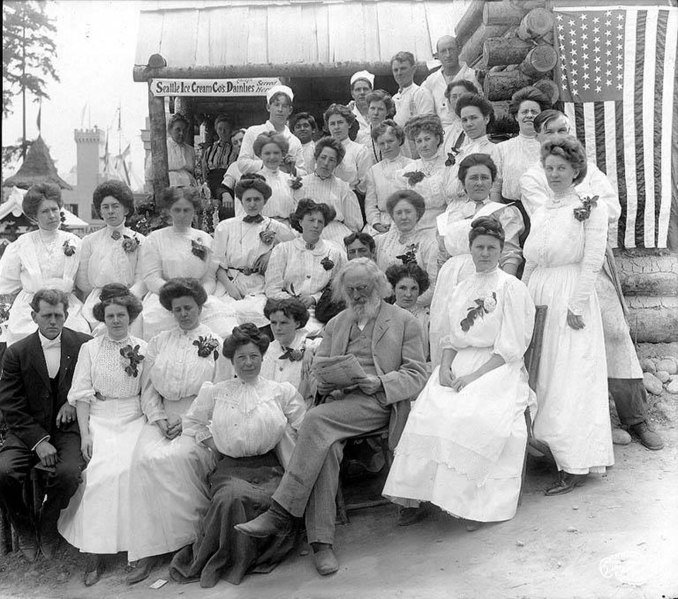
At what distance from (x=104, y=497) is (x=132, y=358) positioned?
2.88ft

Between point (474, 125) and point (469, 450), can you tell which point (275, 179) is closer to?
point (474, 125)

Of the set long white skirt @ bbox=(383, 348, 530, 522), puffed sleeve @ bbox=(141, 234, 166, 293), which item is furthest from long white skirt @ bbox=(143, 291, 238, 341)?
long white skirt @ bbox=(383, 348, 530, 522)

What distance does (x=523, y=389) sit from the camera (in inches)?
165

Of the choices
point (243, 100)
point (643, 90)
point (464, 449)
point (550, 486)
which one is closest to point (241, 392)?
point (464, 449)

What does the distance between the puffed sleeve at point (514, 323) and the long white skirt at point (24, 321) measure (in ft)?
10.5

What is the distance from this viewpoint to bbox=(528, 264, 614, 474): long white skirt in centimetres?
427

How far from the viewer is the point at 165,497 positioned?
4445 millimetres

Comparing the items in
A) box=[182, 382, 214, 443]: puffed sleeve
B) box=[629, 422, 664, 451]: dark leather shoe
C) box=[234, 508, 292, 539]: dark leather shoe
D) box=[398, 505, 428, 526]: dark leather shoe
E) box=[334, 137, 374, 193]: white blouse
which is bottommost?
box=[398, 505, 428, 526]: dark leather shoe

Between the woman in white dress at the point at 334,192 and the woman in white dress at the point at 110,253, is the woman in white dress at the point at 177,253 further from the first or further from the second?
the woman in white dress at the point at 334,192

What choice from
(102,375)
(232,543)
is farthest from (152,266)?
(232,543)

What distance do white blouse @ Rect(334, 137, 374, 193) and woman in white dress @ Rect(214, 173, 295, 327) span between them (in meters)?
1.16

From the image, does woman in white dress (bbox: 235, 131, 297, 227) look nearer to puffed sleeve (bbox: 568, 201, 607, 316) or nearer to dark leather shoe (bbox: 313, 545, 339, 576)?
puffed sleeve (bbox: 568, 201, 607, 316)

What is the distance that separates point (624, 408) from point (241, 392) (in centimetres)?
255

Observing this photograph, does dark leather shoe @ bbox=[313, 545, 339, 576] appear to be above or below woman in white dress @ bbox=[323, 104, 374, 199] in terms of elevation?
below
